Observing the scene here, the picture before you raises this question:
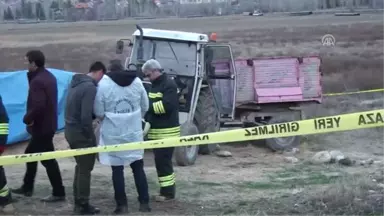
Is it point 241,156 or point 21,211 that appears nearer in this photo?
point 21,211

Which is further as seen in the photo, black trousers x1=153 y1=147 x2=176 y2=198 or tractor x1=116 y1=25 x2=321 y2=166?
tractor x1=116 y1=25 x2=321 y2=166

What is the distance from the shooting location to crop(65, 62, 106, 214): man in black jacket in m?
8.57

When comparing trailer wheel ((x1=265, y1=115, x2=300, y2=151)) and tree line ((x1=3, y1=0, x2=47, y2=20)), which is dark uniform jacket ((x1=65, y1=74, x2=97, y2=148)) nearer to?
trailer wheel ((x1=265, y1=115, x2=300, y2=151))

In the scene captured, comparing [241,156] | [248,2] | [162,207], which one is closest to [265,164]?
[241,156]

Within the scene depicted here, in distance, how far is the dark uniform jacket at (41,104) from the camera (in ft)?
29.9

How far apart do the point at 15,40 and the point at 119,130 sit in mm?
44126

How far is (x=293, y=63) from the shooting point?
619 inches

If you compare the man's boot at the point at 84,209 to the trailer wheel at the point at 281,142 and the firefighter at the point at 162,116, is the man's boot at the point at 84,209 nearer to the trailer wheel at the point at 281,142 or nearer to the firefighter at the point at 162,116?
the firefighter at the point at 162,116

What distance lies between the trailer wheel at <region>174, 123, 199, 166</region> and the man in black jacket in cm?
425

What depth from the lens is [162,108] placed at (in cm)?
927

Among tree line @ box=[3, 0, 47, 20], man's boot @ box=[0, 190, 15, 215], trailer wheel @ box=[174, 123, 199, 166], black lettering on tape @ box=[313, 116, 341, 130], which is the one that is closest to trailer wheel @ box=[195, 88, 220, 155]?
trailer wheel @ box=[174, 123, 199, 166]

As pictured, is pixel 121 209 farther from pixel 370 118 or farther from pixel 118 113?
pixel 370 118

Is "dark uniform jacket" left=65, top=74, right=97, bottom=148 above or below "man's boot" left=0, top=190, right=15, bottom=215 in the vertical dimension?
above

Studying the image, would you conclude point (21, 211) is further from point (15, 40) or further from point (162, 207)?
point (15, 40)
